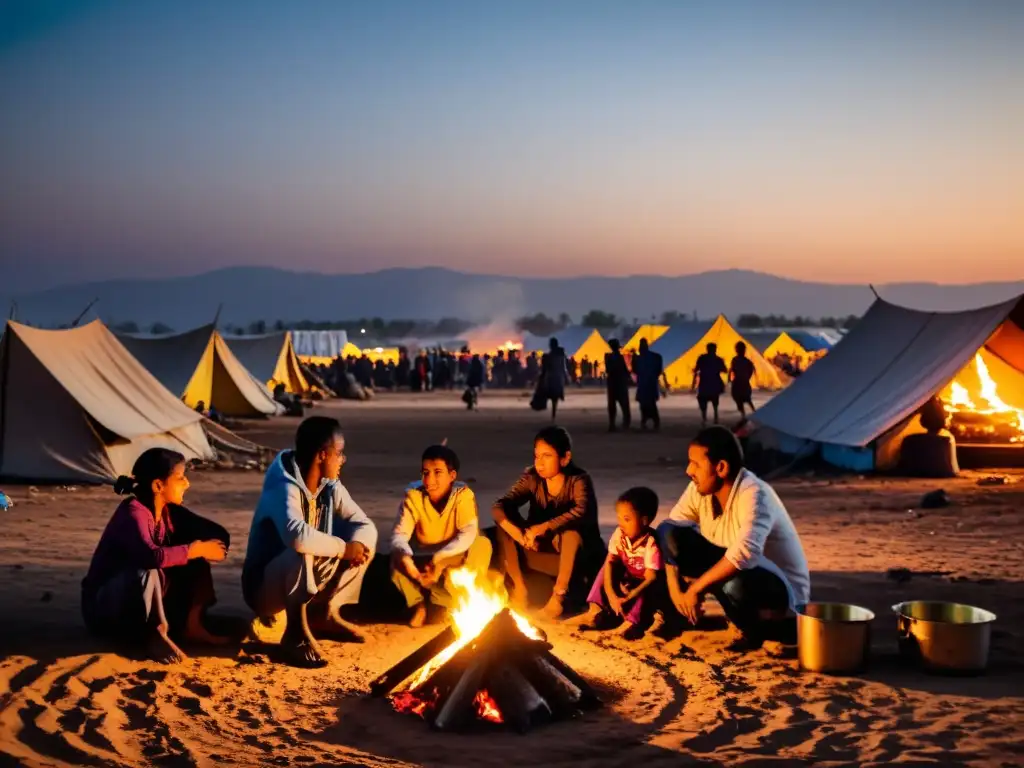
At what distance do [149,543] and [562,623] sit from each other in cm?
227

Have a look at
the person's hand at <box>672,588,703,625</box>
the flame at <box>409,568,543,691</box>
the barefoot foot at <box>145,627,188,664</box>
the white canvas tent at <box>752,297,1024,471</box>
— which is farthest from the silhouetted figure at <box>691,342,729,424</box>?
the barefoot foot at <box>145,627,188,664</box>

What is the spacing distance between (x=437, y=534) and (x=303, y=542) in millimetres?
1209

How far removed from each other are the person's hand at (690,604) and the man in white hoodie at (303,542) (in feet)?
5.02

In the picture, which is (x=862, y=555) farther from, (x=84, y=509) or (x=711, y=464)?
(x=84, y=509)

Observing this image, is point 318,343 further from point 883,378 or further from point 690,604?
point 690,604

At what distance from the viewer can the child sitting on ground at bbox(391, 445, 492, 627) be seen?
6.05 metres

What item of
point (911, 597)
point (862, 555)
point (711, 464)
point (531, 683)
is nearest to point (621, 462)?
point (862, 555)

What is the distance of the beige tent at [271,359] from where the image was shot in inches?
1209

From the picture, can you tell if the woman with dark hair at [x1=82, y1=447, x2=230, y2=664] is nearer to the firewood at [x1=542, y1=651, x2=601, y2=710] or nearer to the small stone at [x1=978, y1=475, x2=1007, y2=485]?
the firewood at [x1=542, y1=651, x2=601, y2=710]

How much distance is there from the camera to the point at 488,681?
4.42 metres

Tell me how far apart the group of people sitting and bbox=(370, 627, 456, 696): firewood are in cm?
62

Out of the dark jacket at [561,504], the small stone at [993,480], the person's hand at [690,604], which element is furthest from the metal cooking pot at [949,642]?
the small stone at [993,480]

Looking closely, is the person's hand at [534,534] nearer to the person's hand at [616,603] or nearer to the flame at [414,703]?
the person's hand at [616,603]

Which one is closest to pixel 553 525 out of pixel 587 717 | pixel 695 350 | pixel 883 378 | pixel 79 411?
pixel 587 717
